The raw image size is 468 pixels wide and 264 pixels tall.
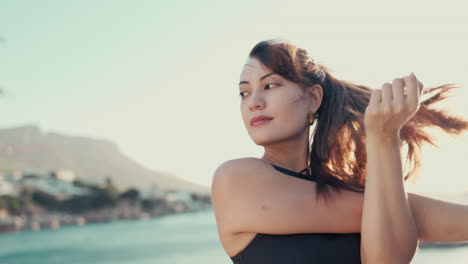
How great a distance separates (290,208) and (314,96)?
53 centimetres

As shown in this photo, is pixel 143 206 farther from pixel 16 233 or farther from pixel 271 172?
pixel 271 172

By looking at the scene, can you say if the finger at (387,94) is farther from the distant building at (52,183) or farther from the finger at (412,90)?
the distant building at (52,183)

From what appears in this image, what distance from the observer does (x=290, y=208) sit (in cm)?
136

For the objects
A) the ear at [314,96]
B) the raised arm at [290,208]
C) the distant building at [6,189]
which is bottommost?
the distant building at [6,189]

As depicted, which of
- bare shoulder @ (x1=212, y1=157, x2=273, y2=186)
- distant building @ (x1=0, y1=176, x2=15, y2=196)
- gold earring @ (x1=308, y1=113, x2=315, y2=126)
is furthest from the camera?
distant building @ (x1=0, y1=176, x2=15, y2=196)

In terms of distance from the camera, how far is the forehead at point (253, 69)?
166cm

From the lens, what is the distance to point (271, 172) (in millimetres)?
1491

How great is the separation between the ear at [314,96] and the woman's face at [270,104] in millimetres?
32

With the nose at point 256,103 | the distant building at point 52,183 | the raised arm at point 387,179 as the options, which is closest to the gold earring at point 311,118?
the nose at point 256,103

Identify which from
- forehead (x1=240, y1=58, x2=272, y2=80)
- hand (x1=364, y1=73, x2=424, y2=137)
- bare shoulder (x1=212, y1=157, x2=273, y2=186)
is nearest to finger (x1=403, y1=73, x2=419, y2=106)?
hand (x1=364, y1=73, x2=424, y2=137)

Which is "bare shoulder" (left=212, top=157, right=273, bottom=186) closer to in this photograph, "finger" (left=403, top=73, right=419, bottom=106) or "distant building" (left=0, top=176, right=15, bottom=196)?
"finger" (left=403, top=73, right=419, bottom=106)

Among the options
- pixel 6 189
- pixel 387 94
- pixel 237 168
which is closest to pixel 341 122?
pixel 237 168

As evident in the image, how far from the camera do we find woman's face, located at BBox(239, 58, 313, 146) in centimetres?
161

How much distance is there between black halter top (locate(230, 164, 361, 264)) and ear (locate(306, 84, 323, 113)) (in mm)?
477
